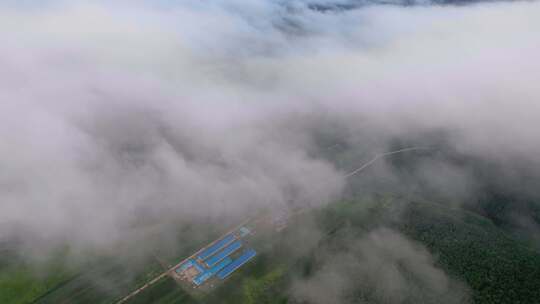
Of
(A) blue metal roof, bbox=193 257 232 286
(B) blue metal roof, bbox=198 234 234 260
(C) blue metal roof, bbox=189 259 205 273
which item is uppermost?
(A) blue metal roof, bbox=193 257 232 286

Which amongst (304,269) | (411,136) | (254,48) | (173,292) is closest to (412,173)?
(411,136)

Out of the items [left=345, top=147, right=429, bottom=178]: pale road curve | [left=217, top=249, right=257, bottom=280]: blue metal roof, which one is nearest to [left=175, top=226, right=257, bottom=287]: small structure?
[left=217, top=249, right=257, bottom=280]: blue metal roof

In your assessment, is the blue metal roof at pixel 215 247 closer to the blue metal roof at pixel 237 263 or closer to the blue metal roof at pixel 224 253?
the blue metal roof at pixel 224 253

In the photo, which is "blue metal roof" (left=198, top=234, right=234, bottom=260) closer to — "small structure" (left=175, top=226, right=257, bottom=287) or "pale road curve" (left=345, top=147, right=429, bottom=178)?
"small structure" (left=175, top=226, right=257, bottom=287)

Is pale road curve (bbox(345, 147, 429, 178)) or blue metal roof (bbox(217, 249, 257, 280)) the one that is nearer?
blue metal roof (bbox(217, 249, 257, 280))

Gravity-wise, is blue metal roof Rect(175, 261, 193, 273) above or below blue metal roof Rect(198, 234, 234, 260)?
above

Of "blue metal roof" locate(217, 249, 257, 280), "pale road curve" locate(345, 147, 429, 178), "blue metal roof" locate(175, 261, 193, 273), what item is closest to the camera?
"blue metal roof" locate(217, 249, 257, 280)

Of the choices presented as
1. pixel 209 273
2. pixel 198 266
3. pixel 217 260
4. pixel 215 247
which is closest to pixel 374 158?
pixel 215 247

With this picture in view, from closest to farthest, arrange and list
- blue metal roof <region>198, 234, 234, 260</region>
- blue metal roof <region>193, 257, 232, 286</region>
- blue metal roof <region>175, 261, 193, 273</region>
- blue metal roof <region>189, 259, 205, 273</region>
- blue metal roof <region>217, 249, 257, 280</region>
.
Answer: blue metal roof <region>193, 257, 232, 286</region> < blue metal roof <region>217, 249, 257, 280</region> < blue metal roof <region>175, 261, 193, 273</region> < blue metal roof <region>189, 259, 205, 273</region> < blue metal roof <region>198, 234, 234, 260</region>

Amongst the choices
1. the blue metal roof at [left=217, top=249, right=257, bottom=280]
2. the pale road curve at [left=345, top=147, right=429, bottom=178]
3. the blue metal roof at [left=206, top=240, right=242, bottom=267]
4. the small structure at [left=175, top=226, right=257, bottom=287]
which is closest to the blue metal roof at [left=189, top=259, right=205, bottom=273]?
the small structure at [left=175, top=226, right=257, bottom=287]
